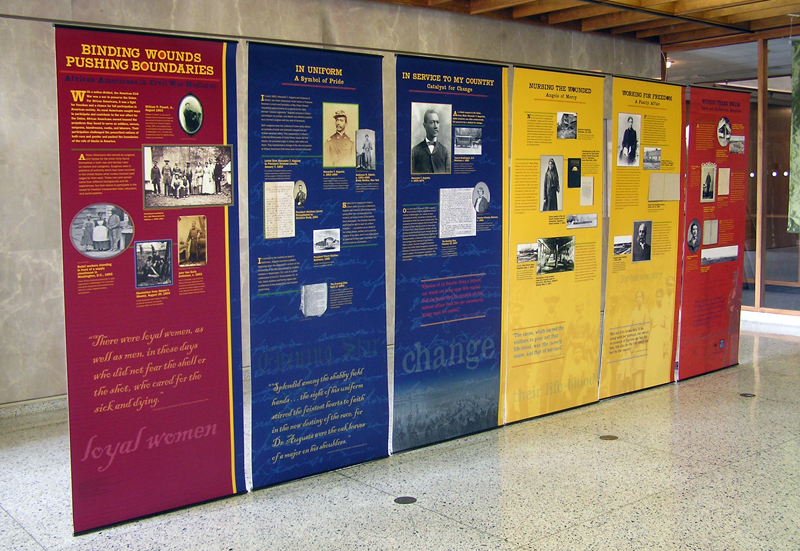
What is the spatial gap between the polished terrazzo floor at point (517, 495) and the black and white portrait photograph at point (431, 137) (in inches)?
87.9

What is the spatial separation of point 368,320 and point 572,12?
566 cm

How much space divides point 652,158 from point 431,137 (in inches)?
112

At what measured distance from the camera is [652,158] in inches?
284

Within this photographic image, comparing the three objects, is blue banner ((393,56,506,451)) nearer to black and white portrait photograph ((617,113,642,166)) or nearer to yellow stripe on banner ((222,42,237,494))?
yellow stripe on banner ((222,42,237,494))

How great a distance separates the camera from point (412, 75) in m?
5.40

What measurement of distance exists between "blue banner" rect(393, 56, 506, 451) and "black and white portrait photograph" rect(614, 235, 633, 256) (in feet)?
5.33

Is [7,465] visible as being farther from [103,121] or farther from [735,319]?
[735,319]

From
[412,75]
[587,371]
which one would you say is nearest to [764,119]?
[587,371]

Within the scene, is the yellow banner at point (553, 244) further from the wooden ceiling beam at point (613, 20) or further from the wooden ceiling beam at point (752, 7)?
the wooden ceiling beam at point (752, 7)

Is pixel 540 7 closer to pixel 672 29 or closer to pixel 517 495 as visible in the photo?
pixel 672 29

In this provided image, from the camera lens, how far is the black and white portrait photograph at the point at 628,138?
22.7ft

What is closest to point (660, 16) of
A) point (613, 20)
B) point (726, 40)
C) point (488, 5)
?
point (613, 20)

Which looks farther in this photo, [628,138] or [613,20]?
[613,20]

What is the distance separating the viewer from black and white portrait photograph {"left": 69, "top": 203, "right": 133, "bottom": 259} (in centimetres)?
408
